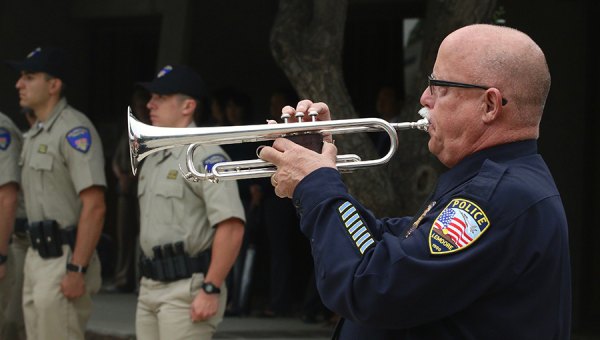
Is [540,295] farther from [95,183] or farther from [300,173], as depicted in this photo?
[95,183]

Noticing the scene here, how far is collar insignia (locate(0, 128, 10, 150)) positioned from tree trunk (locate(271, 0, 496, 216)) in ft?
5.52

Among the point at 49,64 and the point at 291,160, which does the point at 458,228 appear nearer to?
the point at 291,160

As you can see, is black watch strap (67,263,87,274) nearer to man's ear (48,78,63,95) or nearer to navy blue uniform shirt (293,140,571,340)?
man's ear (48,78,63,95)

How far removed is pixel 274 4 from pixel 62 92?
5.02m

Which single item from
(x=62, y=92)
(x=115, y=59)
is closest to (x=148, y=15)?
(x=115, y=59)

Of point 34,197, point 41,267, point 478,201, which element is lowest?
point 41,267

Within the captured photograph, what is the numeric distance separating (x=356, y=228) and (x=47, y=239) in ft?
11.8

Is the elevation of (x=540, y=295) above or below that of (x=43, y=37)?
below

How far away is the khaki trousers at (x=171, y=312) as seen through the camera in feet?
16.5

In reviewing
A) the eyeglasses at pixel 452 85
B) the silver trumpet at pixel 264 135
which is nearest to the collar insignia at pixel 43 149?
the silver trumpet at pixel 264 135

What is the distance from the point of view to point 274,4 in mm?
11008

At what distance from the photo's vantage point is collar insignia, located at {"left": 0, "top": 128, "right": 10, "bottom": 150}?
629 centimetres

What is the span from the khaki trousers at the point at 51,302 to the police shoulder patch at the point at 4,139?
721mm

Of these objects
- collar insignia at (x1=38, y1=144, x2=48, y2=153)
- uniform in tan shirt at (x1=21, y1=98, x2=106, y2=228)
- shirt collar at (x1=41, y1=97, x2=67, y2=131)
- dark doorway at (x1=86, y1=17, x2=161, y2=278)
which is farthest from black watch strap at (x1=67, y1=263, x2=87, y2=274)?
dark doorway at (x1=86, y1=17, x2=161, y2=278)
